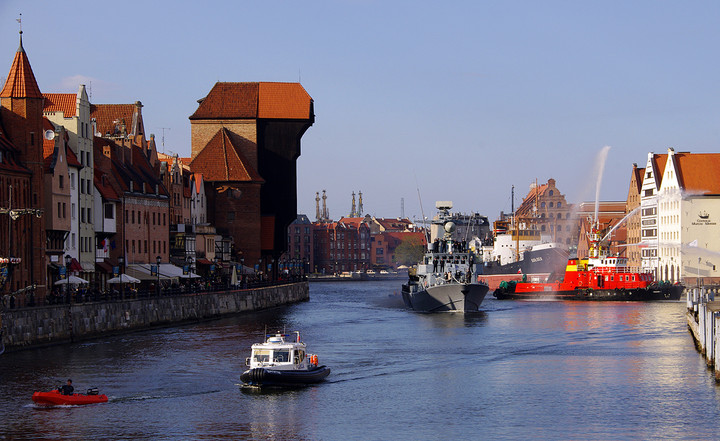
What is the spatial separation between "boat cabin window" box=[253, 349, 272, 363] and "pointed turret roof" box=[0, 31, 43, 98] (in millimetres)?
29863

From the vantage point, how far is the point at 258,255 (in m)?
144

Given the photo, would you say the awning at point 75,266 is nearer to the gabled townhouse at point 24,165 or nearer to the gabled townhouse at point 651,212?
the gabled townhouse at point 24,165

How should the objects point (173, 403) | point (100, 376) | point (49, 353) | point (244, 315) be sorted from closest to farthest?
point (173, 403) < point (100, 376) < point (49, 353) < point (244, 315)

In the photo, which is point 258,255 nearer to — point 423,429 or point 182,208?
point 182,208

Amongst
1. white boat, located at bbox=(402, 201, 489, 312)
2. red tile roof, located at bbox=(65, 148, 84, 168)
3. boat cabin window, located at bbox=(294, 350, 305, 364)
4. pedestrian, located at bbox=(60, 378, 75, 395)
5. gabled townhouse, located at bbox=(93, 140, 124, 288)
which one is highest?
red tile roof, located at bbox=(65, 148, 84, 168)

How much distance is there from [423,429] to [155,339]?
113 ft

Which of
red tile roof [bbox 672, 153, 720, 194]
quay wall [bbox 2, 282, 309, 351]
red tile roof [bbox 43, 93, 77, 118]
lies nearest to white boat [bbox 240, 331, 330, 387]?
quay wall [bbox 2, 282, 309, 351]

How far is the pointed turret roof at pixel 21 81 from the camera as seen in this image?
75.9 meters

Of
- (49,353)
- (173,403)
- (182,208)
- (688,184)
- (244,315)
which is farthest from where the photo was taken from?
(688,184)

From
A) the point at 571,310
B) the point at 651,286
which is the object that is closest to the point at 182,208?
the point at 571,310

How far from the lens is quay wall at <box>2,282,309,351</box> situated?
2525 inches

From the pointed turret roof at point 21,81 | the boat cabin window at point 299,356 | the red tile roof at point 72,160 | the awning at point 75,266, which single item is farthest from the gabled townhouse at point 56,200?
the boat cabin window at point 299,356

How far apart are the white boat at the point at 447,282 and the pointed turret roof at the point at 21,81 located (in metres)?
43.3

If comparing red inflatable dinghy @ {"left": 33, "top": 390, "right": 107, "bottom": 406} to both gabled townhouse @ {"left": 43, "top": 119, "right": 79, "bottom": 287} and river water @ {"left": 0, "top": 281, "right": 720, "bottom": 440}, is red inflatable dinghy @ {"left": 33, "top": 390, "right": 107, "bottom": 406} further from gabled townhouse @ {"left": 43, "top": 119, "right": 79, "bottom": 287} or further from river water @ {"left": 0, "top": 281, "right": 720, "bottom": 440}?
gabled townhouse @ {"left": 43, "top": 119, "right": 79, "bottom": 287}
